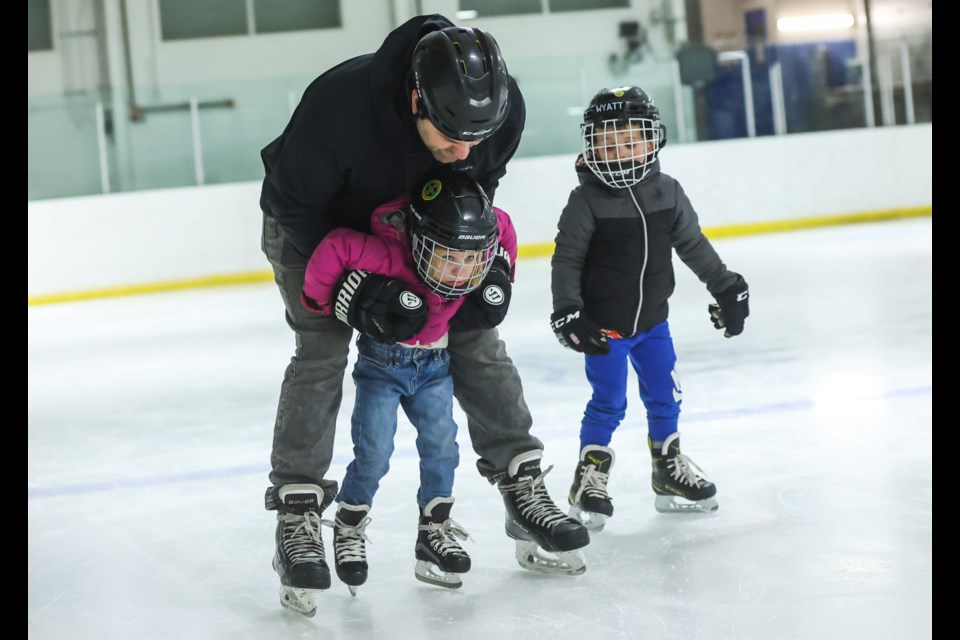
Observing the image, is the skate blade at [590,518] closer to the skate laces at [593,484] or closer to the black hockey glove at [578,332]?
the skate laces at [593,484]

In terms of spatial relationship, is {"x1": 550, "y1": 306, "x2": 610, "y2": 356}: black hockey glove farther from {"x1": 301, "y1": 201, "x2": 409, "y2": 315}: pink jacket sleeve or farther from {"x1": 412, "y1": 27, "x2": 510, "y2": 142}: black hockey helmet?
{"x1": 412, "y1": 27, "x2": 510, "y2": 142}: black hockey helmet

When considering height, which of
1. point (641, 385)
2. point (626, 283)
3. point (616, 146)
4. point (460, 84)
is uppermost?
point (460, 84)

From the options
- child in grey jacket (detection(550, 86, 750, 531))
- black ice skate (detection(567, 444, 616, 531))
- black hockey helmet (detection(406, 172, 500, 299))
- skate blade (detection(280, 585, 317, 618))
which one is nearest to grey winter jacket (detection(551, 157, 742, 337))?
child in grey jacket (detection(550, 86, 750, 531))

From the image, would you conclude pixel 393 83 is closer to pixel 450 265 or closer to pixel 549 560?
pixel 450 265

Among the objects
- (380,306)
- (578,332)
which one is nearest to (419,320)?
(380,306)

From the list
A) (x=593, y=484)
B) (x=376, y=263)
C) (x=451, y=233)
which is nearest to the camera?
(x=451, y=233)

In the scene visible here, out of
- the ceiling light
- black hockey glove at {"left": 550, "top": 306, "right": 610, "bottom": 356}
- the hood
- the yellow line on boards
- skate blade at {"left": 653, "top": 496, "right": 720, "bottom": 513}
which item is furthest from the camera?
the ceiling light

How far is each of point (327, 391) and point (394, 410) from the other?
0.13 metres

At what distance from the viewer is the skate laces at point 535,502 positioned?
7.25ft

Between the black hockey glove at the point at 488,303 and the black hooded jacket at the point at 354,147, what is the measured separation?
19 centimetres

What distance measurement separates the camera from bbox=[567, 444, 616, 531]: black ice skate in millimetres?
2480

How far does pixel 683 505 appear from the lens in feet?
8.34

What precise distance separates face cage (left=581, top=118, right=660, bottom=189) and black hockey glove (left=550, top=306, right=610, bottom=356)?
295 mm

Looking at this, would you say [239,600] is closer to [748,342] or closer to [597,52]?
[748,342]
